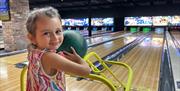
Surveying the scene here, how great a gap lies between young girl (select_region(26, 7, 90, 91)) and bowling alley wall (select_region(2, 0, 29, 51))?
18.1 feet

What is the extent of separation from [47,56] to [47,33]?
105 mm

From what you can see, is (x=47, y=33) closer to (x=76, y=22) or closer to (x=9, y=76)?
(x=9, y=76)

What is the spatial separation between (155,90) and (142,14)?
47.6 ft

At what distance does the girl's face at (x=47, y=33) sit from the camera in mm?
905

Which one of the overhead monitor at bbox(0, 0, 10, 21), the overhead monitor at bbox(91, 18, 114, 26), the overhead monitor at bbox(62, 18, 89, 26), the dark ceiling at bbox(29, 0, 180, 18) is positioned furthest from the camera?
the overhead monitor at bbox(62, 18, 89, 26)

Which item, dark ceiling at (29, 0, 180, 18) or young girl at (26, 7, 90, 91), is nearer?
young girl at (26, 7, 90, 91)

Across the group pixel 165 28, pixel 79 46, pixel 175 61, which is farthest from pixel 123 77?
pixel 165 28

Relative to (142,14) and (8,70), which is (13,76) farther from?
(142,14)

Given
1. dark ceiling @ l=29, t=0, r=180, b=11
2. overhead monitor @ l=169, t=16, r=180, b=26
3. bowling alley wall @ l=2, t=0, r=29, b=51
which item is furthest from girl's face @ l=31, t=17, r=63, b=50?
overhead monitor @ l=169, t=16, r=180, b=26

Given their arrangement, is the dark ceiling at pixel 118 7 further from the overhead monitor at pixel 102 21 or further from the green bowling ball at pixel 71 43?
the green bowling ball at pixel 71 43

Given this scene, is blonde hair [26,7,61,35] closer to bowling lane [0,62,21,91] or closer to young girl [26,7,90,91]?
young girl [26,7,90,91]

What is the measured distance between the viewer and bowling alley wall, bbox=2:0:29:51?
239 inches

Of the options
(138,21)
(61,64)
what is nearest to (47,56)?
(61,64)

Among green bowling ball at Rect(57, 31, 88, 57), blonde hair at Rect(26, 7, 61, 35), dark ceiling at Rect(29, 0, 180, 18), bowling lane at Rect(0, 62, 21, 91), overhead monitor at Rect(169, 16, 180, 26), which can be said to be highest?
dark ceiling at Rect(29, 0, 180, 18)
